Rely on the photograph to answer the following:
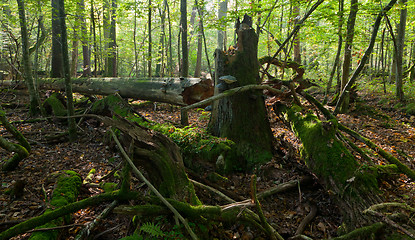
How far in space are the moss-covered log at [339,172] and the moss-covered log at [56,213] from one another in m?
2.35

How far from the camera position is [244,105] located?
163 inches

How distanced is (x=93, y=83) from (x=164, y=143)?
273 inches

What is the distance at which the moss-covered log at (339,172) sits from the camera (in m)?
2.52

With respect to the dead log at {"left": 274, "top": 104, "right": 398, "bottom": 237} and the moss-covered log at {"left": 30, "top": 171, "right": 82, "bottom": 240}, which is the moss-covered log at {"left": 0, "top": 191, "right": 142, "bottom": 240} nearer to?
the moss-covered log at {"left": 30, "top": 171, "right": 82, "bottom": 240}

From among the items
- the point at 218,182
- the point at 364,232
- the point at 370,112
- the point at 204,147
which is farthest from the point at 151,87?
the point at 370,112

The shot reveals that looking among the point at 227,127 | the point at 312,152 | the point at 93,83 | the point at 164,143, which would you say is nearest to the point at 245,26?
the point at 227,127

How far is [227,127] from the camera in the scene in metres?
4.22

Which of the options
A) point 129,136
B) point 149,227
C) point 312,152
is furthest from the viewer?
point 312,152

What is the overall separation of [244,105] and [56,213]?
10.4 feet

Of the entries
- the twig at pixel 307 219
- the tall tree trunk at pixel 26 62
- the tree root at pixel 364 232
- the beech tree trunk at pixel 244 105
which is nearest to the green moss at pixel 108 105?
the tall tree trunk at pixel 26 62

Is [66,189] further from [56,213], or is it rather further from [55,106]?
[55,106]

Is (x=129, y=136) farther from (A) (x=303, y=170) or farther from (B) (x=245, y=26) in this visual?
(B) (x=245, y=26)

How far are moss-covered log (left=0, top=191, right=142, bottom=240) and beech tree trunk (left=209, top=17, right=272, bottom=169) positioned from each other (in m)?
2.31

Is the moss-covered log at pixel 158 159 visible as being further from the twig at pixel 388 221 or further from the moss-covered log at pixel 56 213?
the twig at pixel 388 221
